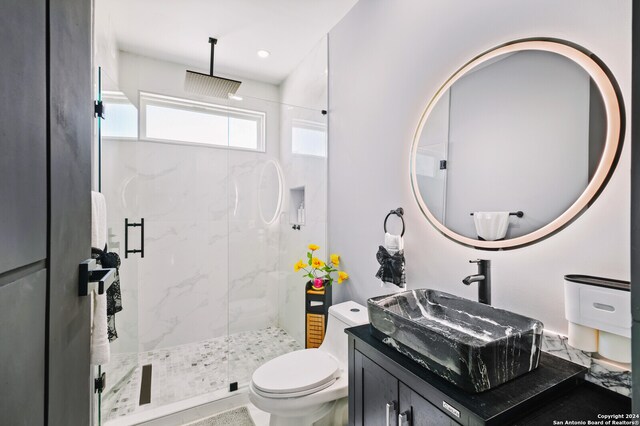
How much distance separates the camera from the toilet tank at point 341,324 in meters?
1.73

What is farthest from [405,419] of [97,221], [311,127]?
[311,127]

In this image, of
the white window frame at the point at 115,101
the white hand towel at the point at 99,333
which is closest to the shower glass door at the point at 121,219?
the white window frame at the point at 115,101

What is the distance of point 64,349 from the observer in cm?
66

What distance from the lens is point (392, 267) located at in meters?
1.59

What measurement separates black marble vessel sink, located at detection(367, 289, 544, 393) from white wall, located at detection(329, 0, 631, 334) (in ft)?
0.38

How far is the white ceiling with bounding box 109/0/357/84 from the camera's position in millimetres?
2062

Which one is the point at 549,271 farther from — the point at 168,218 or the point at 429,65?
the point at 168,218

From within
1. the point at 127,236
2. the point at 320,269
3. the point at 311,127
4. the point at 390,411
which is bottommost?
the point at 390,411

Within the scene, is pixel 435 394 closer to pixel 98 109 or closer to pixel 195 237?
pixel 98 109

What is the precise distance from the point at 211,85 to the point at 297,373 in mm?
2292

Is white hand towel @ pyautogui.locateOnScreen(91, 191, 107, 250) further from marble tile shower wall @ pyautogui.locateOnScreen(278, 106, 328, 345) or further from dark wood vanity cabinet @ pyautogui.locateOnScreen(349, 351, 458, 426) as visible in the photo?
marble tile shower wall @ pyautogui.locateOnScreen(278, 106, 328, 345)

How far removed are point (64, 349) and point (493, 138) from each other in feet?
5.04

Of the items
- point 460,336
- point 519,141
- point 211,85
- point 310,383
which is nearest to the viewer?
point 460,336

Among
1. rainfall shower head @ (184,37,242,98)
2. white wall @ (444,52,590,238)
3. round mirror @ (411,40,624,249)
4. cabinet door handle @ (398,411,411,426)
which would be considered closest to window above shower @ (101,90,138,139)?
rainfall shower head @ (184,37,242,98)
